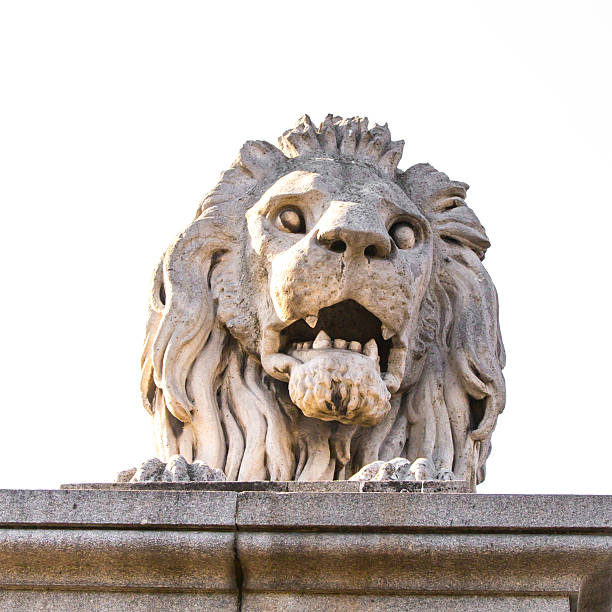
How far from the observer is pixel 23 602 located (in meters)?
5.69

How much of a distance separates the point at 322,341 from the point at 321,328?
91mm

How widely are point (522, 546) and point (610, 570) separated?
1.42 ft

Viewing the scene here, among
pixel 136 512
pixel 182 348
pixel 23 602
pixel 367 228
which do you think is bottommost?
pixel 23 602

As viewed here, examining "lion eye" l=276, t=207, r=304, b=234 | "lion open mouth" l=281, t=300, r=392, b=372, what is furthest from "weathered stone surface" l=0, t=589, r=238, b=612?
"lion eye" l=276, t=207, r=304, b=234

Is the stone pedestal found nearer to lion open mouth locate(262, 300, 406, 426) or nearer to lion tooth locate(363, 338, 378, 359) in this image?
lion open mouth locate(262, 300, 406, 426)

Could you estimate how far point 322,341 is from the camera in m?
7.29

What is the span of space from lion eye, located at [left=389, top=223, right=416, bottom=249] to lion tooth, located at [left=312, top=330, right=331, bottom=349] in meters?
0.71

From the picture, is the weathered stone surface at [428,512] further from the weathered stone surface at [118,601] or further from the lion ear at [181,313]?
the lion ear at [181,313]

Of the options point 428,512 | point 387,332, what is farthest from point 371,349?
point 428,512

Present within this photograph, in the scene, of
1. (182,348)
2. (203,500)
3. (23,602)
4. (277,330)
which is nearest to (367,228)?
(277,330)

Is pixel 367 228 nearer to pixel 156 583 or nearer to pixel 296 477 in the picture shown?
pixel 296 477

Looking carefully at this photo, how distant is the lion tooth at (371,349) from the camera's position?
24.0ft

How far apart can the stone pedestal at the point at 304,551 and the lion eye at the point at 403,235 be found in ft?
7.40

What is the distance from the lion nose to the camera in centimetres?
723
